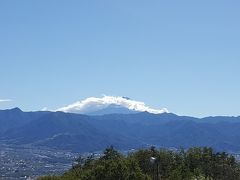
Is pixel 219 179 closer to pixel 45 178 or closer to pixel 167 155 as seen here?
pixel 167 155

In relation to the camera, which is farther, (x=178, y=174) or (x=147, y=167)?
(x=147, y=167)

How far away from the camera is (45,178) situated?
12369 centimetres

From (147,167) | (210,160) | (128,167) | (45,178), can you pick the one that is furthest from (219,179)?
(45,178)

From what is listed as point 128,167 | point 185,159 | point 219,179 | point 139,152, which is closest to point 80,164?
point 139,152

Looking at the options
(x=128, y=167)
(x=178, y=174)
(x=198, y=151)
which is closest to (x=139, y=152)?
(x=198, y=151)

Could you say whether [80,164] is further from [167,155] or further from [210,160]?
[210,160]

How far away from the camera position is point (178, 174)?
406 ft

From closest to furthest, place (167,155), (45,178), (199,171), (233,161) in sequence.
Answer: (45,178) → (199,171) → (167,155) → (233,161)

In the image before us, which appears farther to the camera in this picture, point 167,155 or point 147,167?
point 167,155

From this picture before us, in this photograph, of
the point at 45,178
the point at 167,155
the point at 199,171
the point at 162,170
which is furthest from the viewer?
the point at 167,155

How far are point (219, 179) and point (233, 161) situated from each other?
2354cm

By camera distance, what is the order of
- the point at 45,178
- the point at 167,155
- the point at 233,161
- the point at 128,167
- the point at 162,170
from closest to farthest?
the point at 128,167, the point at 45,178, the point at 162,170, the point at 167,155, the point at 233,161

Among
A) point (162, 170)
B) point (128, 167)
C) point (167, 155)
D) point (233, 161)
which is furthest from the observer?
point (233, 161)

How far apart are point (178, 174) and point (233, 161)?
48129 mm
